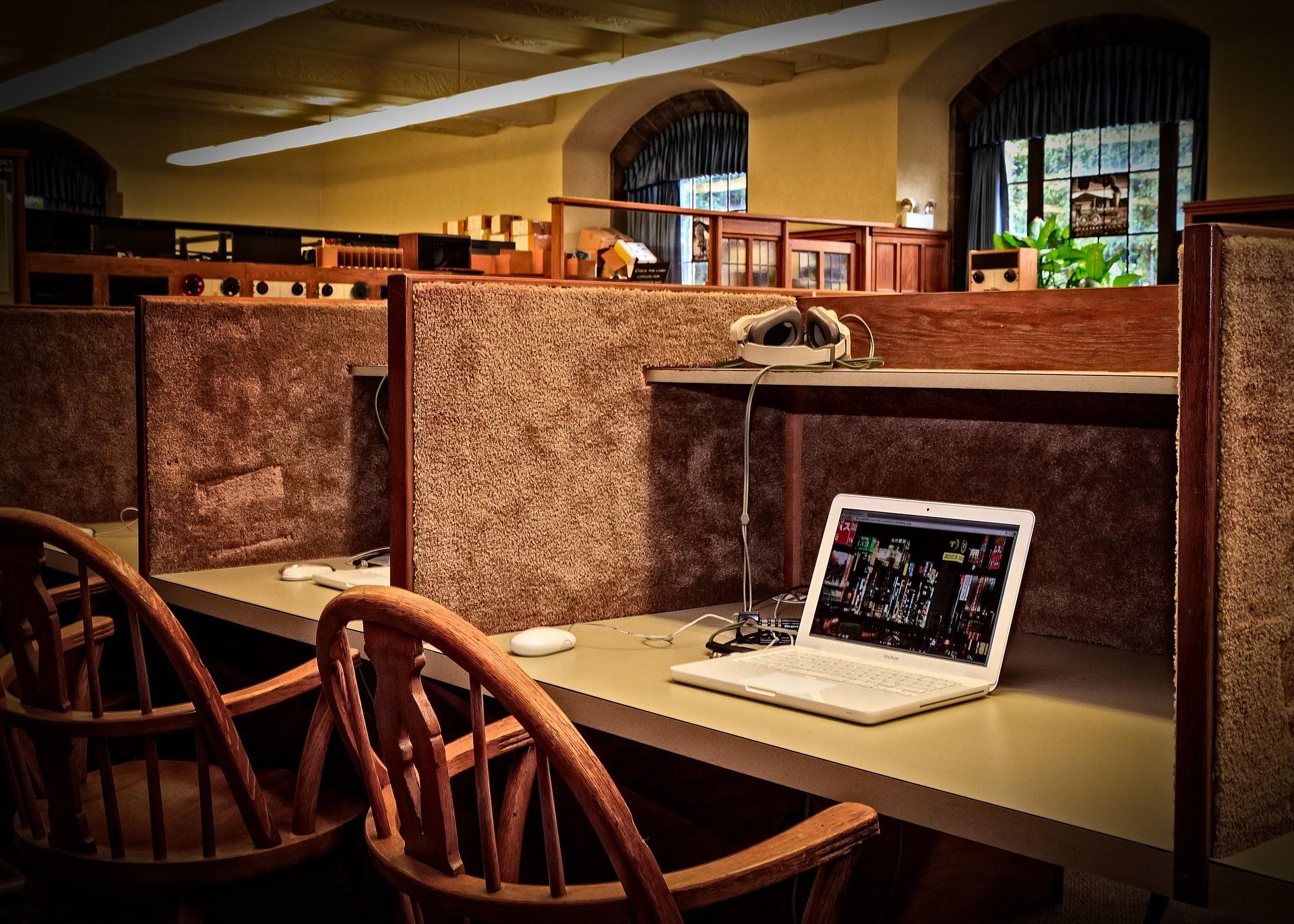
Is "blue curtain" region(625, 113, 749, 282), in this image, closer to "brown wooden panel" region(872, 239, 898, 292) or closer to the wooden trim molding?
the wooden trim molding

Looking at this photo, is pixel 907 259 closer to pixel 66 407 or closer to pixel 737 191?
pixel 737 191

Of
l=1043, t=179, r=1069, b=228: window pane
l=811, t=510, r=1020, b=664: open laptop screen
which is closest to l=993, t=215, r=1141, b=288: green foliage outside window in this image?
l=1043, t=179, r=1069, b=228: window pane

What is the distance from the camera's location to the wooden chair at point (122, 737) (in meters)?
1.26

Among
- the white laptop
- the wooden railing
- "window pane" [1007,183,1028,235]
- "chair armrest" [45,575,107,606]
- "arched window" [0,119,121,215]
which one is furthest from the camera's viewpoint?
"arched window" [0,119,121,215]

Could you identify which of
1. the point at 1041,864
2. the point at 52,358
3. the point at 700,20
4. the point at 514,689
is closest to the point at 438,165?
the point at 700,20

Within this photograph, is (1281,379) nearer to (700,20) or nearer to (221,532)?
(221,532)

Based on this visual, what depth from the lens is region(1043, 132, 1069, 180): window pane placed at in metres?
8.16

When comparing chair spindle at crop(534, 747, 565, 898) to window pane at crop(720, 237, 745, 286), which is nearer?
chair spindle at crop(534, 747, 565, 898)

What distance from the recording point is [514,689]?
87cm

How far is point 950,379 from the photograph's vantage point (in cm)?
126

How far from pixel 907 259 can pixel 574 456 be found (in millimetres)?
7151

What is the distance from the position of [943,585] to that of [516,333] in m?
0.60

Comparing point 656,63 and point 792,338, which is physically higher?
point 656,63

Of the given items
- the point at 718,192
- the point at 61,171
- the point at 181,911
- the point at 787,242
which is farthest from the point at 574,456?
the point at 61,171
